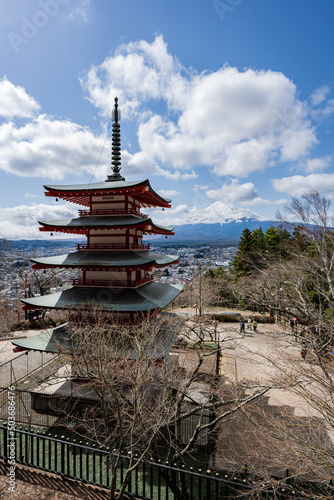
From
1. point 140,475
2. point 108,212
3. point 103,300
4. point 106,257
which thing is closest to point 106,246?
point 106,257

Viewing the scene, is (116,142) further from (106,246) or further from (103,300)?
(103,300)

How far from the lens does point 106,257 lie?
13.3 m

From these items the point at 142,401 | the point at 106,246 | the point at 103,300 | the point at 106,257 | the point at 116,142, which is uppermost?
the point at 116,142

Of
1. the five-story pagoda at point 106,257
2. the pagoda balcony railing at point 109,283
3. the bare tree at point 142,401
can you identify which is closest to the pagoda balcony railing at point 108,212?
the five-story pagoda at point 106,257

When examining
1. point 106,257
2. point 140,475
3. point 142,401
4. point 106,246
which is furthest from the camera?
point 106,246

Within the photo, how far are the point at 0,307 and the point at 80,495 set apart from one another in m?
30.9

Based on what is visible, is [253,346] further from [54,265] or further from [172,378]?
[54,265]

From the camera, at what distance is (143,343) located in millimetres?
7129

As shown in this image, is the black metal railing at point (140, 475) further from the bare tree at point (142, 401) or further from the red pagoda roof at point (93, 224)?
the red pagoda roof at point (93, 224)

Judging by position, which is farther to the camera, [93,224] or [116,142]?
[116,142]

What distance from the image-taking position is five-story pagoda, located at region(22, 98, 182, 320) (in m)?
12.5

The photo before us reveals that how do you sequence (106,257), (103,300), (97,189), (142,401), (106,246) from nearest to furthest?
1. (142,401)
2. (103,300)
3. (97,189)
4. (106,257)
5. (106,246)

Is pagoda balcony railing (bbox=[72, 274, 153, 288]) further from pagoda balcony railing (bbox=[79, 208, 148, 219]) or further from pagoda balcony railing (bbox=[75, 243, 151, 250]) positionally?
pagoda balcony railing (bbox=[79, 208, 148, 219])

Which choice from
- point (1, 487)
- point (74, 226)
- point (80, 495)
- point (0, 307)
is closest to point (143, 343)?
point (80, 495)
